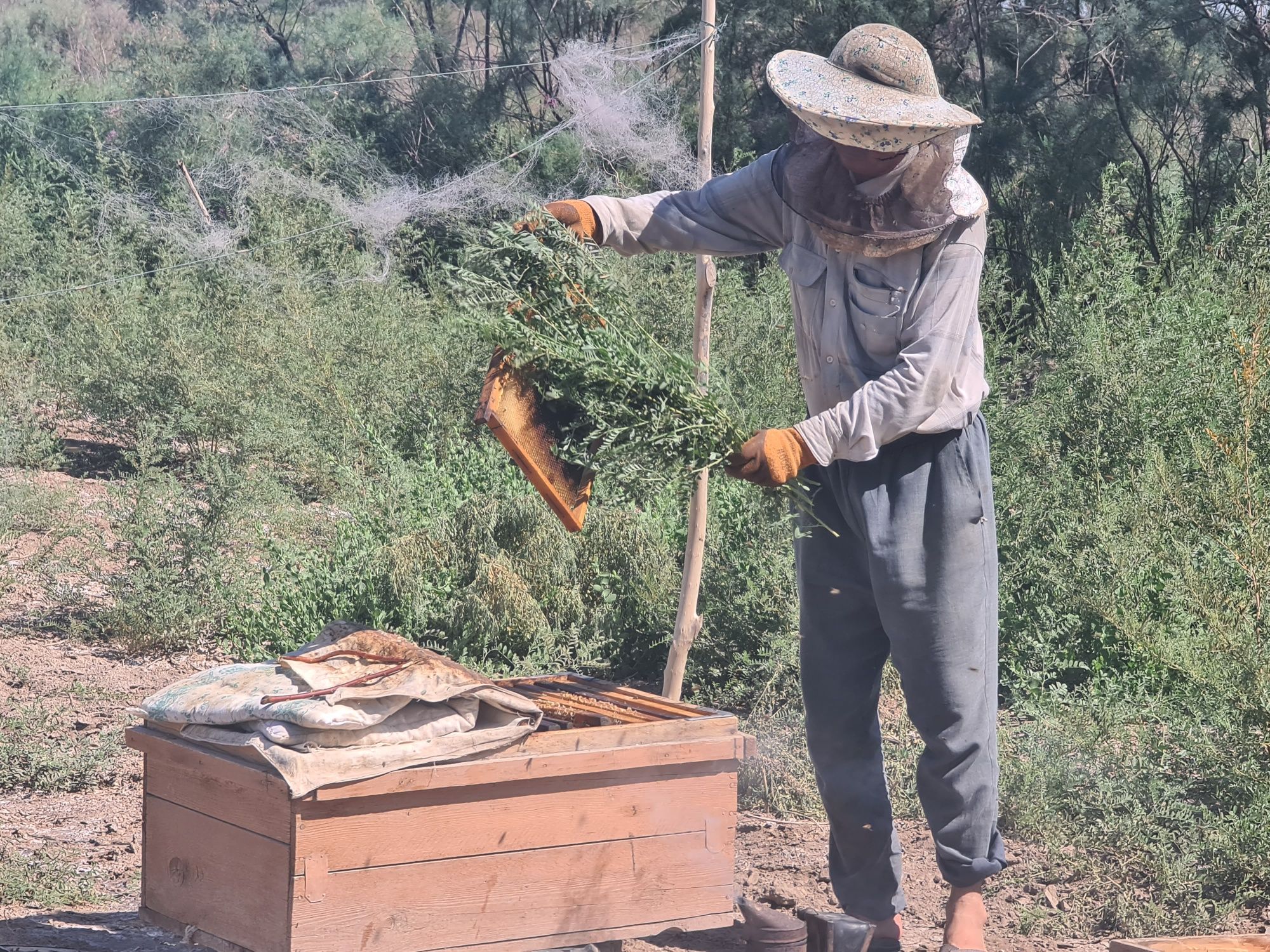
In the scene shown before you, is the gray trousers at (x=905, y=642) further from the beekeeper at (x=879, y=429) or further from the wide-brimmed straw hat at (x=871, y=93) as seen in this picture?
the wide-brimmed straw hat at (x=871, y=93)

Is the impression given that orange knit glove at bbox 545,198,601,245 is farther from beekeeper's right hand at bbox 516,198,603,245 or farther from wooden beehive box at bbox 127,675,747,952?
wooden beehive box at bbox 127,675,747,952

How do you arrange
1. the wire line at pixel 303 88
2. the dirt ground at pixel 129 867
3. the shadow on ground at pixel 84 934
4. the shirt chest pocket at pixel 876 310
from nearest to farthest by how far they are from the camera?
1. the shirt chest pocket at pixel 876 310
2. the shadow on ground at pixel 84 934
3. the dirt ground at pixel 129 867
4. the wire line at pixel 303 88

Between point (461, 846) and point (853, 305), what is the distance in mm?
1495

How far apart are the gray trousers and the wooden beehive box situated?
0.34m

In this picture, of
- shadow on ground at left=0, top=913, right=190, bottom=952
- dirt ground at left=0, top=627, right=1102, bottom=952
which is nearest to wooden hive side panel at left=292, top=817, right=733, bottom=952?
dirt ground at left=0, top=627, right=1102, bottom=952

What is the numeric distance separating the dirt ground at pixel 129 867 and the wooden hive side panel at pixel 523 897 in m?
0.59

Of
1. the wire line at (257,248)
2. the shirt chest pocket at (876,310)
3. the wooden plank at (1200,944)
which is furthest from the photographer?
the wire line at (257,248)

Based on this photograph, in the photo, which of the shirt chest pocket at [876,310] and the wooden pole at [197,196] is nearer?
the shirt chest pocket at [876,310]

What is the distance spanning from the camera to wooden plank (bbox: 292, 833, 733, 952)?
2705 millimetres

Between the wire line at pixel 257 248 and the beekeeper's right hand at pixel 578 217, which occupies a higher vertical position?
the beekeeper's right hand at pixel 578 217

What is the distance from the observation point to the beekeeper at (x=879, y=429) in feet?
9.48

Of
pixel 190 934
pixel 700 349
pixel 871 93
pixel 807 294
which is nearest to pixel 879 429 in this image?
pixel 807 294

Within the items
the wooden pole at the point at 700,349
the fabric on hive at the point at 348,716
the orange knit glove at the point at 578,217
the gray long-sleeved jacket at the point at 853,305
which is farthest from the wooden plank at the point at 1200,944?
the orange knit glove at the point at 578,217

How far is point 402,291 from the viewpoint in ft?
36.8
